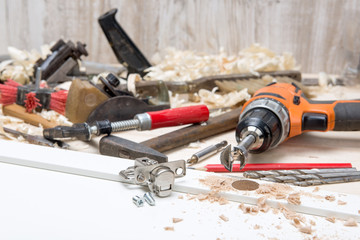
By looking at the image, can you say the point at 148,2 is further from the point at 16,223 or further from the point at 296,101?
the point at 16,223

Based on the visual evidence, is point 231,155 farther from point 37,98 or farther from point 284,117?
point 37,98

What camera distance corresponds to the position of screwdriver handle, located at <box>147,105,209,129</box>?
109 centimetres

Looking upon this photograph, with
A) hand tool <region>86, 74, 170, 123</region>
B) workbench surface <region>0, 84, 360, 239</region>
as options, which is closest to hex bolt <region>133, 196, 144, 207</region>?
workbench surface <region>0, 84, 360, 239</region>

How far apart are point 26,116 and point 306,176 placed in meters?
0.89

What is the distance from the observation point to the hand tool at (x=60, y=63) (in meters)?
1.65

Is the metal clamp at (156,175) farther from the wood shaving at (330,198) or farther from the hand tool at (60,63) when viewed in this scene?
the hand tool at (60,63)

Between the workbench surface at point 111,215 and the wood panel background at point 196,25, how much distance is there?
161 cm

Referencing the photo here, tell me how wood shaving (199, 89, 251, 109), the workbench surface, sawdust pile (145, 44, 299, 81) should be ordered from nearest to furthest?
the workbench surface
wood shaving (199, 89, 251, 109)
sawdust pile (145, 44, 299, 81)

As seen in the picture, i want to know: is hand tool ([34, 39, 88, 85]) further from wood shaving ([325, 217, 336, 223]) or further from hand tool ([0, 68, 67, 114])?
wood shaving ([325, 217, 336, 223])

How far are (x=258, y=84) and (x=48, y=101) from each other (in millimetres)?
882

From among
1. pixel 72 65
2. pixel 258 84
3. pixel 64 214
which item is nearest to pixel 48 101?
pixel 72 65

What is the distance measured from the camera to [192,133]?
1102mm

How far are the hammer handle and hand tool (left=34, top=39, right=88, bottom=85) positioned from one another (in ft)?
2.61

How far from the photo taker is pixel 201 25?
2381 mm
